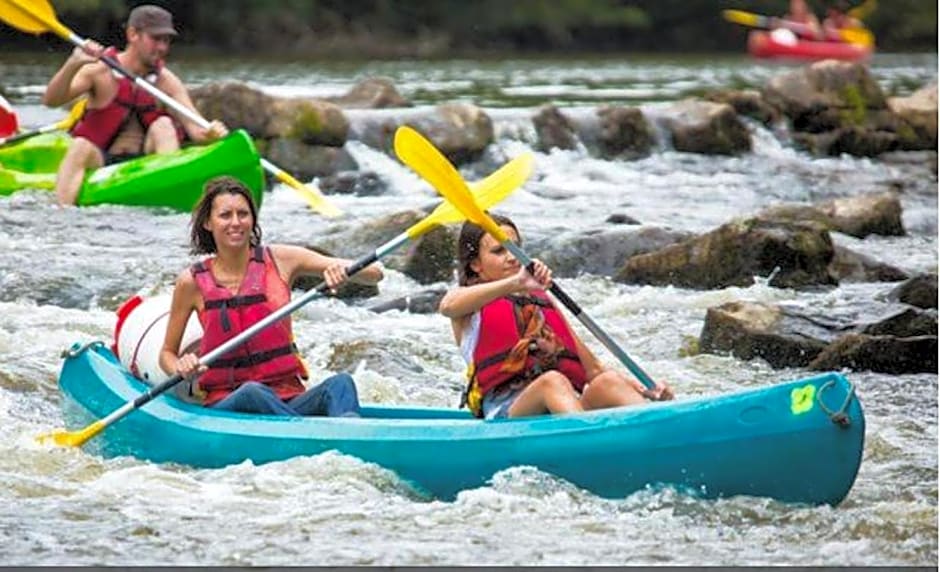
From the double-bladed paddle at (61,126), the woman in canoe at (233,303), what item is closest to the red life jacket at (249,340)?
the woman in canoe at (233,303)

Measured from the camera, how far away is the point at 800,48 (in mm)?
28875

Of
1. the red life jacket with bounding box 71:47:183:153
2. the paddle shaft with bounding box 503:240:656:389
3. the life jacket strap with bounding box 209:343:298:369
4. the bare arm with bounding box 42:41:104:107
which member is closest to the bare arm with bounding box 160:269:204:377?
the life jacket strap with bounding box 209:343:298:369

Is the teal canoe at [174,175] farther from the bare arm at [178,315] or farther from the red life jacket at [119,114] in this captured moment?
the bare arm at [178,315]

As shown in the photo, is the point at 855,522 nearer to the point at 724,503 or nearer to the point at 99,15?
the point at 724,503

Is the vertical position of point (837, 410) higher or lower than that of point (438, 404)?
higher

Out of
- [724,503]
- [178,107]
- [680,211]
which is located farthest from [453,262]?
[724,503]

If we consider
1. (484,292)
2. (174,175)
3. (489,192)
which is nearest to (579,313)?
(484,292)

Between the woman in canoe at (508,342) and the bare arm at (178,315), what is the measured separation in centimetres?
68

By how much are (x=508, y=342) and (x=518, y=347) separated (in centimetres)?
3

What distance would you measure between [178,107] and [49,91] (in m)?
0.57

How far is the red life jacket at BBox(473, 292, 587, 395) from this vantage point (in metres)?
5.20

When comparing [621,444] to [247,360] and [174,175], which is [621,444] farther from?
[174,175]

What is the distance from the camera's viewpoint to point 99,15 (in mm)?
28109

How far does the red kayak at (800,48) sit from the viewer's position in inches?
1121
